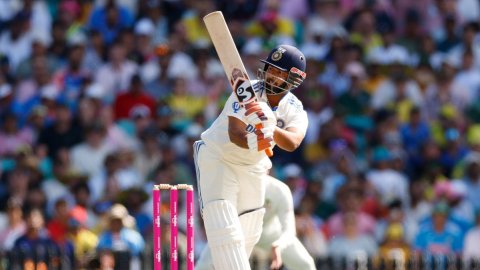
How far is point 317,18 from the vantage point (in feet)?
51.6

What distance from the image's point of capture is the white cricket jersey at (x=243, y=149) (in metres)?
8.86

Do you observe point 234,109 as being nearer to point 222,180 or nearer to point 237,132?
point 237,132

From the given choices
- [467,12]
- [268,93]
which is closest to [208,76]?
[467,12]

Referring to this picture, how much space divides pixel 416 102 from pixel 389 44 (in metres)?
0.83

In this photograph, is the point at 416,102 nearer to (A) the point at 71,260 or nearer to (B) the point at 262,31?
(B) the point at 262,31

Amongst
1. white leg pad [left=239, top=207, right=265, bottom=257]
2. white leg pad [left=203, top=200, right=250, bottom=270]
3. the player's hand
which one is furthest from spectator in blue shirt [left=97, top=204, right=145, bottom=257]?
white leg pad [left=203, top=200, right=250, bottom=270]

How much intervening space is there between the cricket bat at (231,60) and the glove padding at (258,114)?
0.14ft

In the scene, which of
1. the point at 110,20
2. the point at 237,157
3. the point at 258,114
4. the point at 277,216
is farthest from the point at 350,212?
the point at 258,114

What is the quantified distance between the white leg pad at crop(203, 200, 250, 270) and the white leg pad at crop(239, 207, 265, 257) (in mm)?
251

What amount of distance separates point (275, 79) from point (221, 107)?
18.8 feet

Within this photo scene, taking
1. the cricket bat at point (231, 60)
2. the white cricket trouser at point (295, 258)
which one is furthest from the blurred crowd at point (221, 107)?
the cricket bat at point (231, 60)

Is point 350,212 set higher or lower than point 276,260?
higher

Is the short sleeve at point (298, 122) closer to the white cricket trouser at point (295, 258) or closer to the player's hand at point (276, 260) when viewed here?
the player's hand at point (276, 260)

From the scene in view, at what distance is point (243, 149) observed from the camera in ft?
29.2
